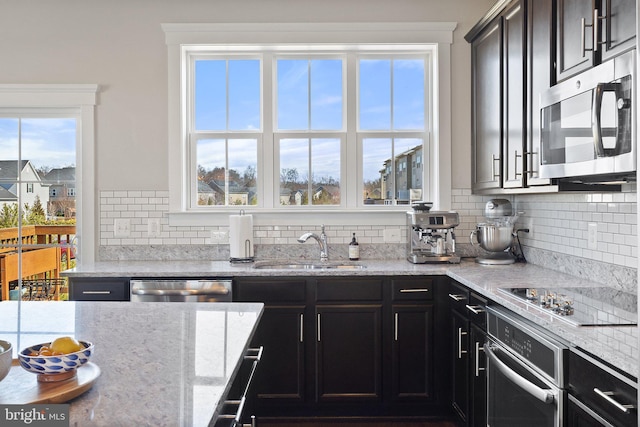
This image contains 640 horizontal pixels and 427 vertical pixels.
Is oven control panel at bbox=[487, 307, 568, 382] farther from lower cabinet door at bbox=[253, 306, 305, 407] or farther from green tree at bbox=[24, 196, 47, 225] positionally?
green tree at bbox=[24, 196, 47, 225]

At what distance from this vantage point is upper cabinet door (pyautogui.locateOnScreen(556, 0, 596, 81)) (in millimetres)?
2068

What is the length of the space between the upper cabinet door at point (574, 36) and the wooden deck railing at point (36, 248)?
342cm

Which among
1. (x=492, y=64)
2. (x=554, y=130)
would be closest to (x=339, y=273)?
Answer: (x=554, y=130)

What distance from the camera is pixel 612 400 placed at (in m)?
1.39

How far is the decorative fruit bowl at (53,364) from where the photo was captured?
1168 mm

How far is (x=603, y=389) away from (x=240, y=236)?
8.26ft

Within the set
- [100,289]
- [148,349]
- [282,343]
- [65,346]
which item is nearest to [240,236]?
[282,343]

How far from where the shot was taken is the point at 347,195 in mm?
3852

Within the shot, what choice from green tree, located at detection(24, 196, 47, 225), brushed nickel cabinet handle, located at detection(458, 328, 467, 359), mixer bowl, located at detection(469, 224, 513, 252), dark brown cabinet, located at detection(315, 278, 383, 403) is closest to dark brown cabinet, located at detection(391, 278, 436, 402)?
dark brown cabinet, located at detection(315, 278, 383, 403)

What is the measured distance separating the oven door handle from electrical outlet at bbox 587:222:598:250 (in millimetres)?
844

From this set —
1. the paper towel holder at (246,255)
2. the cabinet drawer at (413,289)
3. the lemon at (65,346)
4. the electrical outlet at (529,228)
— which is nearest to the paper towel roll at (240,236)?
the paper towel holder at (246,255)

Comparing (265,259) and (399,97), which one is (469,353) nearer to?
(265,259)

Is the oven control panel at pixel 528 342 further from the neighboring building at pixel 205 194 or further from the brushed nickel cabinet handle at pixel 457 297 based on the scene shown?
the neighboring building at pixel 205 194

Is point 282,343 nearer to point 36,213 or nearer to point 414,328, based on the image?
point 414,328
